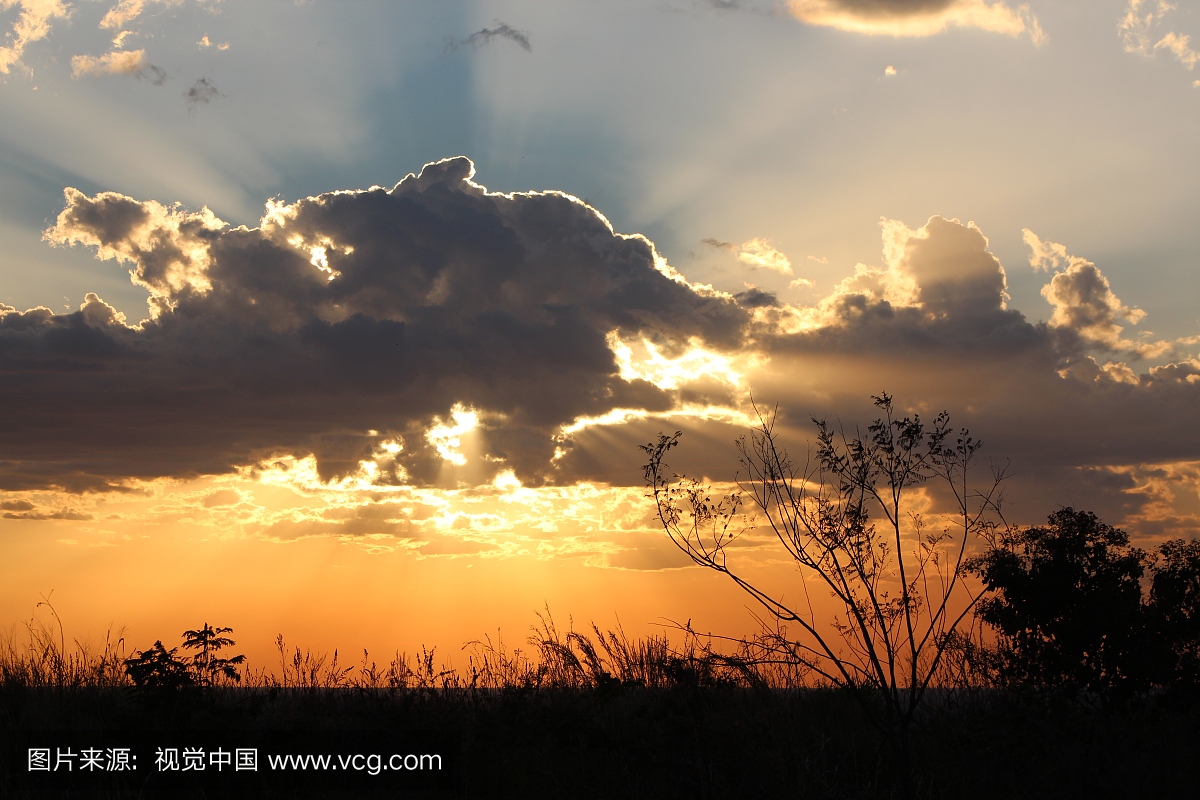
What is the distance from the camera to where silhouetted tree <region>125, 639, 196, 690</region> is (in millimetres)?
12875

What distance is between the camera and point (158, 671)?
12.9m

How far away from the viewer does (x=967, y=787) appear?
13.5 metres

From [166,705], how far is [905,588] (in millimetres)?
10939

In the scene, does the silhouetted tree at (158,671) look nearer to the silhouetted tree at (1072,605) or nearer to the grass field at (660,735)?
the grass field at (660,735)

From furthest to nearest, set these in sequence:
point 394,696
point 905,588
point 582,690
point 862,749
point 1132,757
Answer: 1. point 582,690
2. point 394,696
3. point 862,749
4. point 1132,757
5. point 905,588

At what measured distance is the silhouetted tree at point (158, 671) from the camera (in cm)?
1288

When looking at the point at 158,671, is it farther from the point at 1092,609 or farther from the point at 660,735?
the point at 1092,609

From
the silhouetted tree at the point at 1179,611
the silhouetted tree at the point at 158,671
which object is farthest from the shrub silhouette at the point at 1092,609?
the silhouetted tree at the point at 158,671

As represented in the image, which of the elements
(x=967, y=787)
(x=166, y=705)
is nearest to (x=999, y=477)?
(x=967, y=787)

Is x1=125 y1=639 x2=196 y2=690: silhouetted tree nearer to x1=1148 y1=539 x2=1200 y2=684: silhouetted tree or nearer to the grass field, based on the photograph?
the grass field

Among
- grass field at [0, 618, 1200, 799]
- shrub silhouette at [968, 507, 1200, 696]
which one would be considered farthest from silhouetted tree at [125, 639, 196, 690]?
shrub silhouette at [968, 507, 1200, 696]

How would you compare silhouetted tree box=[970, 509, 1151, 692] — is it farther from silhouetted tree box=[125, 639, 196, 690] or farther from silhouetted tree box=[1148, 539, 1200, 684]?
silhouetted tree box=[125, 639, 196, 690]

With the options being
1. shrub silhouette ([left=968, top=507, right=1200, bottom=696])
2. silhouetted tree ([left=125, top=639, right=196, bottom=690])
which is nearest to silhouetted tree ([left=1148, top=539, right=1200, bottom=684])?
shrub silhouette ([left=968, top=507, right=1200, bottom=696])

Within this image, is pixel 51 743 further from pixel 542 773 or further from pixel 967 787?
pixel 967 787
